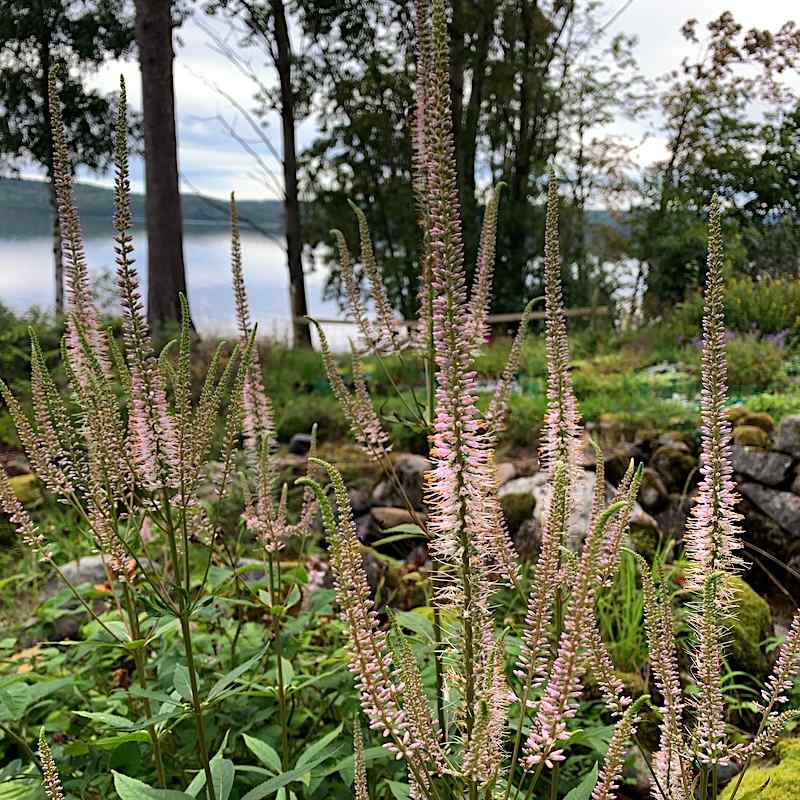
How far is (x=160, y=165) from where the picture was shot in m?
12.8

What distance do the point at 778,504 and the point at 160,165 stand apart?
404 inches

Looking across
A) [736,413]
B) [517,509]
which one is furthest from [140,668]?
[736,413]

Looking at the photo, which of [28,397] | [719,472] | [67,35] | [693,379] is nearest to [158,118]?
[28,397]

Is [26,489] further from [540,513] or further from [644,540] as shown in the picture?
[644,540]

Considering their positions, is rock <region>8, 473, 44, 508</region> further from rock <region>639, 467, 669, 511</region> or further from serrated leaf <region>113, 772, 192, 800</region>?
serrated leaf <region>113, 772, 192, 800</region>

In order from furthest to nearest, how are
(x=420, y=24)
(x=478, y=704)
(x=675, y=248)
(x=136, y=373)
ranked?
1. (x=675, y=248)
2. (x=136, y=373)
3. (x=420, y=24)
4. (x=478, y=704)

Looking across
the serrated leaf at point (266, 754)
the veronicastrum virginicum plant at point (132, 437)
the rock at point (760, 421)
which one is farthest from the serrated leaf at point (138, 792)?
the rock at point (760, 421)

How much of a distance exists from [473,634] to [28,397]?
415 inches

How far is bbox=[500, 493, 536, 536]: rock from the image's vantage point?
273 inches

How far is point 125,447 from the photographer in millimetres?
2590

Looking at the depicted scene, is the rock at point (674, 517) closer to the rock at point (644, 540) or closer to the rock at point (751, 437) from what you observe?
the rock at point (644, 540)

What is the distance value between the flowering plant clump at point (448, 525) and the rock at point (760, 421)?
6.43 m

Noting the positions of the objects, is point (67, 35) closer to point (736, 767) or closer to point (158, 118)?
point (158, 118)

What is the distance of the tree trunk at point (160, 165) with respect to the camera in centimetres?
1232
